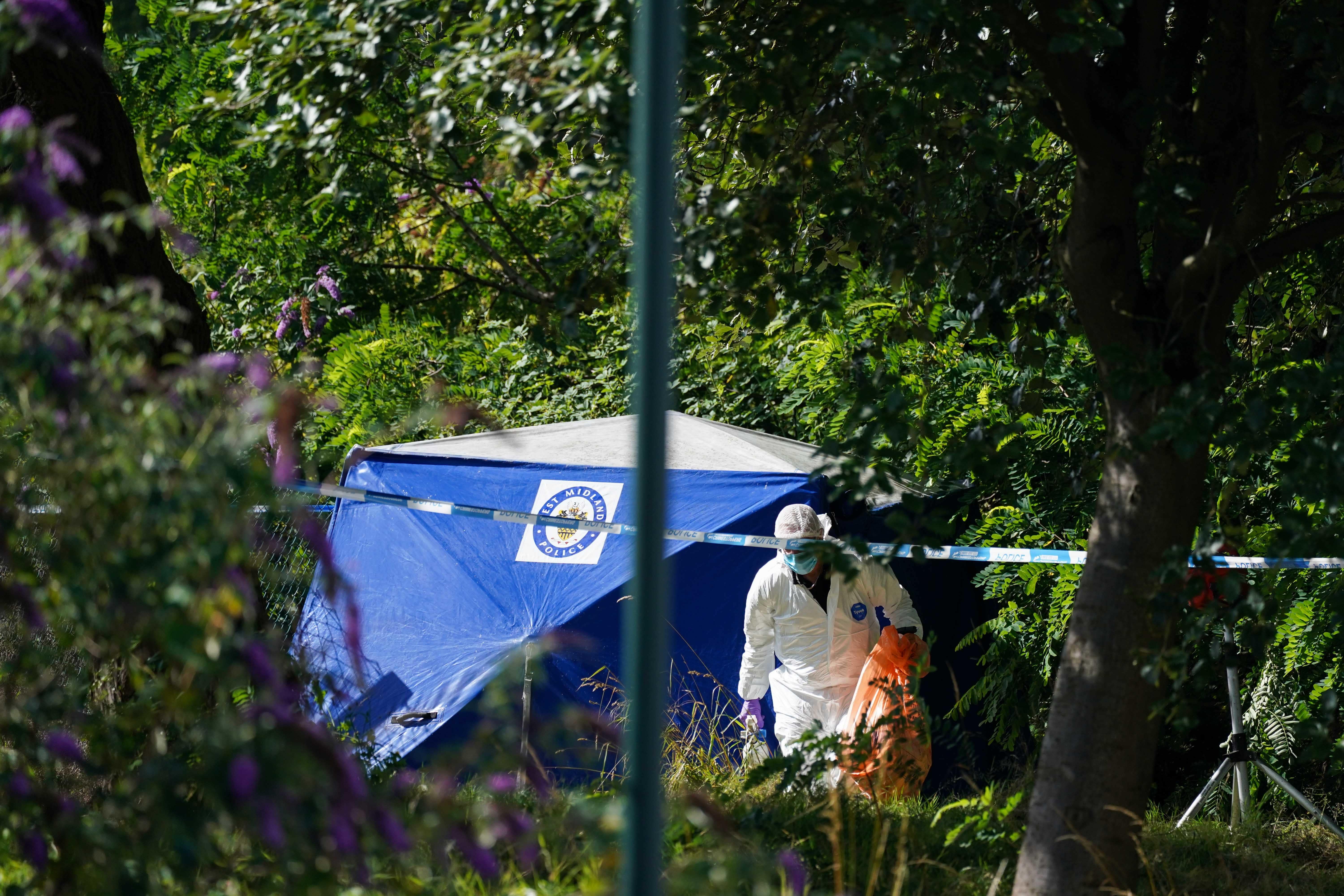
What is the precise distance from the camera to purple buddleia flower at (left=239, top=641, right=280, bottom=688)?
72.6 inches

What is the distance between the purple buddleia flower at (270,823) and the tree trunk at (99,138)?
11.5 feet

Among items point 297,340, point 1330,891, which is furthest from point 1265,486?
point 297,340

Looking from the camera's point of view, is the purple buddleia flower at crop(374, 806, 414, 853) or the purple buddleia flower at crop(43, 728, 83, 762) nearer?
the purple buddleia flower at crop(374, 806, 414, 853)

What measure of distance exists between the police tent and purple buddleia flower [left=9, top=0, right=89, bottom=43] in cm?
411

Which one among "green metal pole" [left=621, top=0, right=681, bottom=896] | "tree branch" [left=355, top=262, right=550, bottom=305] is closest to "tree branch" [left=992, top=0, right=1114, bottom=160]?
"tree branch" [left=355, top=262, right=550, bottom=305]

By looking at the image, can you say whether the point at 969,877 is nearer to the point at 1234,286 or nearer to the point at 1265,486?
the point at 1234,286

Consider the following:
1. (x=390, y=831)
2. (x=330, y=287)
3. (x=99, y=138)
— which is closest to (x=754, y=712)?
(x=330, y=287)

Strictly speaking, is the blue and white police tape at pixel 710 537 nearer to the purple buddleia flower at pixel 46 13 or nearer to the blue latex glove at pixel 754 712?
the blue latex glove at pixel 754 712

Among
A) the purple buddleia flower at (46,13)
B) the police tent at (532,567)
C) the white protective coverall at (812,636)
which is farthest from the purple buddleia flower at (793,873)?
the police tent at (532,567)

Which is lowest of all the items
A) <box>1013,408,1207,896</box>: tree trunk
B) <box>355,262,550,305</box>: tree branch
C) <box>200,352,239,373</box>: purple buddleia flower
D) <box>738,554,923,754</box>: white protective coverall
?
<box>738,554,923,754</box>: white protective coverall

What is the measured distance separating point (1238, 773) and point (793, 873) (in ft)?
12.8

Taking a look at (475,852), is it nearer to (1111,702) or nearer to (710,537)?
(1111,702)

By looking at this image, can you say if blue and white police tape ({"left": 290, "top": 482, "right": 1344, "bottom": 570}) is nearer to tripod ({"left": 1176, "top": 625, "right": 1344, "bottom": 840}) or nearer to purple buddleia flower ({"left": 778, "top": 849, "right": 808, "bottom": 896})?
tripod ({"left": 1176, "top": 625, "right": 1344, "bottom": 840})

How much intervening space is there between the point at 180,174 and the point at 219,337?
4.37 ft
